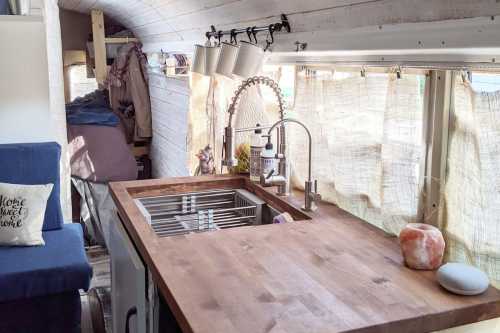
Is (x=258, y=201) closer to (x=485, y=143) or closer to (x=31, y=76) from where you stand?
(x=485, y=143)

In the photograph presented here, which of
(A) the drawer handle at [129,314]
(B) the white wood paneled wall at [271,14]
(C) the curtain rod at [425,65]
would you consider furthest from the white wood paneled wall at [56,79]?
(C) the curtain rod at [425,65]

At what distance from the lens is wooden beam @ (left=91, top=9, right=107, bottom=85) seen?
5.03 m

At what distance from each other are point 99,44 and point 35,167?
2068 mm

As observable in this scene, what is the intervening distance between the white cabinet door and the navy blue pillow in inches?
36.0

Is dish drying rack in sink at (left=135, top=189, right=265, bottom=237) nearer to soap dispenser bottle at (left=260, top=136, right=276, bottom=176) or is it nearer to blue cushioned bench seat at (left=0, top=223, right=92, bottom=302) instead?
soap dispenser bottle at (left=260, top=136, right=276, bottom=176)

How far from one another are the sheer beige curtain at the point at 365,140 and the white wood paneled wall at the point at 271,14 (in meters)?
0.21

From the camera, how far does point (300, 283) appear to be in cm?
149

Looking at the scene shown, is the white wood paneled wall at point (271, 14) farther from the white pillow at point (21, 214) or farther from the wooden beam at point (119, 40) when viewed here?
the white pillow at point (21, 214)

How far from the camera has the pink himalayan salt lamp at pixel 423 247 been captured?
1.54 meters

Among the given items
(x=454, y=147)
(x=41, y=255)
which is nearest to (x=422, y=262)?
(x=454, y=147)

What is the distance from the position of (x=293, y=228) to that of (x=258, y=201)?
0.51 metres

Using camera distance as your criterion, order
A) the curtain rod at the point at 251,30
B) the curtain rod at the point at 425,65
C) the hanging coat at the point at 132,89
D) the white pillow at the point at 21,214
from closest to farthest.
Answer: the curtain rod at the point at 425,65
the curtain rod at the point at 251,30
the white pillow at the point at 21,214
the hanging coat at the point at 132,89

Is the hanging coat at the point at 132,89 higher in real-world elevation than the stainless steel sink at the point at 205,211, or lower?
higher

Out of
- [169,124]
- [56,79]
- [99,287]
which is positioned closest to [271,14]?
[56,79]
